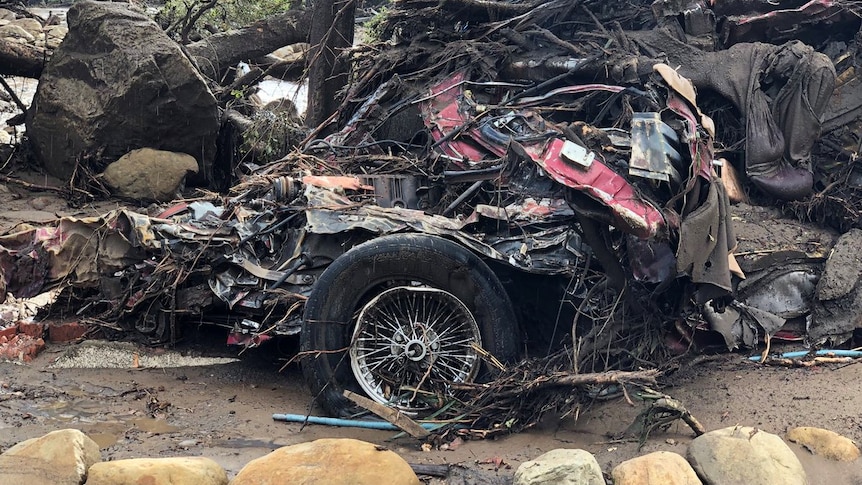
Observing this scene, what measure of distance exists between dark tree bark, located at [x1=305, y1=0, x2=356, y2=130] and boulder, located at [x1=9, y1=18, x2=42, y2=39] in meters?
6.61

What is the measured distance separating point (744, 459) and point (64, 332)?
4.69 metres

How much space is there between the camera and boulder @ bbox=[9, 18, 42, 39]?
537 inches

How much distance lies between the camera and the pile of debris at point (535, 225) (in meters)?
4.75

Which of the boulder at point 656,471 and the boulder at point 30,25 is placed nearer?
the boulder at point 656,471

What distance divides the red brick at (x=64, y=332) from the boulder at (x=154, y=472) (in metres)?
2.31

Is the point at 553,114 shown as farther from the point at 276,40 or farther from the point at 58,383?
the point at 276,40

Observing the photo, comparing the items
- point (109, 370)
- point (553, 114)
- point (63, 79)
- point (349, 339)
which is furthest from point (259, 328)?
point (63, 79)

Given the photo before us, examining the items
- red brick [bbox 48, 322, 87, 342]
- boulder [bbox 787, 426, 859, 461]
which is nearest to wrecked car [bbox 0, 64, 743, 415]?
red brick [bbox 48, 322, 87, 342]

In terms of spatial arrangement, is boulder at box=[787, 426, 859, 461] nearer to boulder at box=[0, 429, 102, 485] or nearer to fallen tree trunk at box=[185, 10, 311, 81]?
boulder at box=[0, 429, 102, 485]

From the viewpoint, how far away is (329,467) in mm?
3777

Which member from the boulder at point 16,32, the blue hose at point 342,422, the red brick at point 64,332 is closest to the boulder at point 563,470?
the blue hose at point 342,422

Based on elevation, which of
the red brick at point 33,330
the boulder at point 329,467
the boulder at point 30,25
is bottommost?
the boulder at point 329,467

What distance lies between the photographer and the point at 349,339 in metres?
4.90

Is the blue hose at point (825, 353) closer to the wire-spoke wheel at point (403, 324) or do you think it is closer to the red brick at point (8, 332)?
the wire-spoke wheel at point (403, 324)
